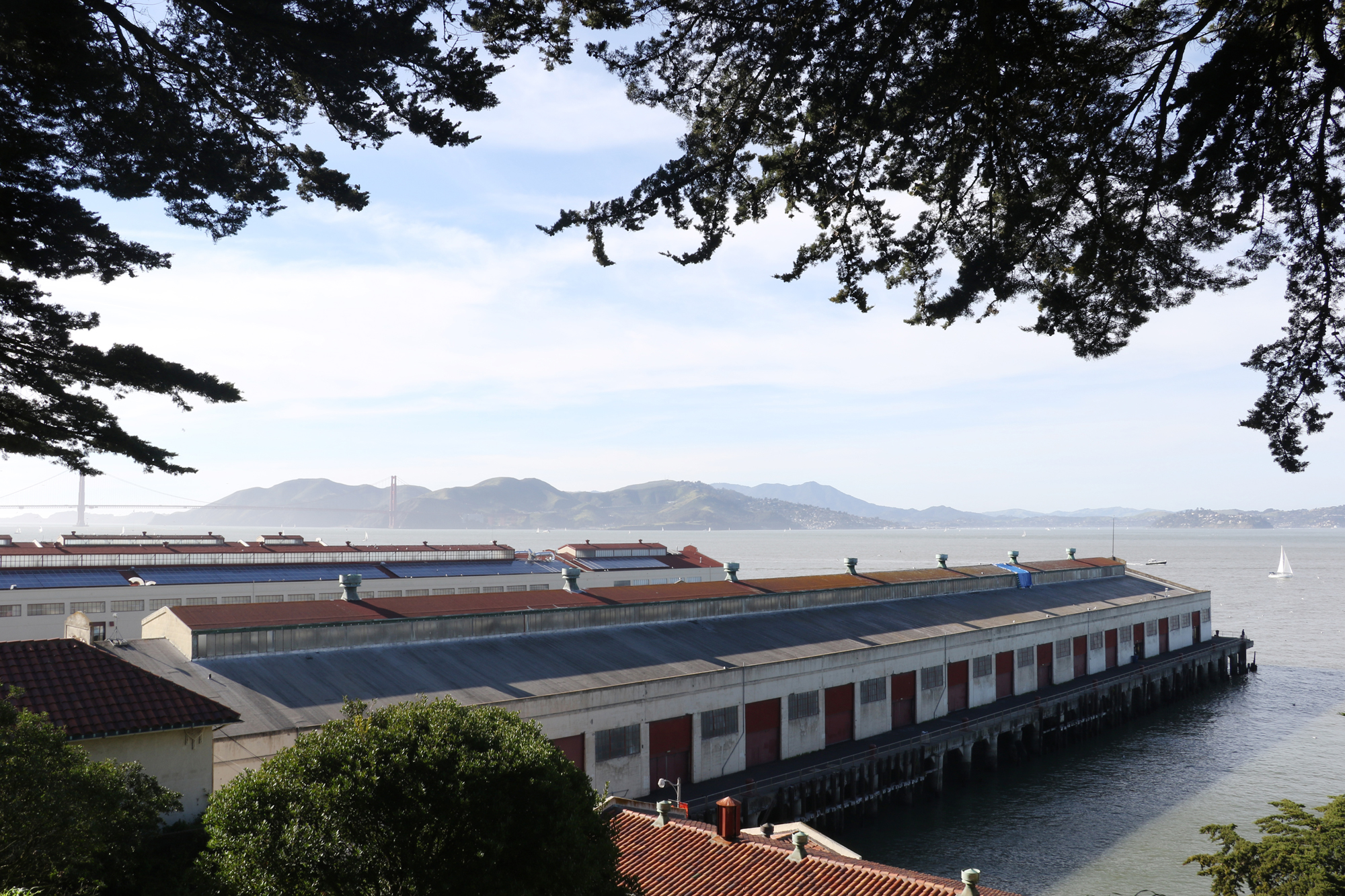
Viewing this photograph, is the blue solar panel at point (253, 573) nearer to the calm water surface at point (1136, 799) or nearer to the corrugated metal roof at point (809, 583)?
the corrugated metal roof at point (809, 583)

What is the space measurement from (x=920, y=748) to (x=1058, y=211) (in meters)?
38.6

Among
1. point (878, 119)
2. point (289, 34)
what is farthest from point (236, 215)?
point (878, 119)

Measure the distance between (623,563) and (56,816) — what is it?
86154mm

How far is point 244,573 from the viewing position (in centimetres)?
7619

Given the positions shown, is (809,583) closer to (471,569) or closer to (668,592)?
(668,592)

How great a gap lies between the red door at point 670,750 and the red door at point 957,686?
20434 mm

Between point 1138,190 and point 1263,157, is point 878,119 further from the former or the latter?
point 1263,157

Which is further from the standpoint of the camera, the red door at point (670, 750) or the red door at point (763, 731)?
the red door at point (763, 731)

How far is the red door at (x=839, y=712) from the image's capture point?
148ft

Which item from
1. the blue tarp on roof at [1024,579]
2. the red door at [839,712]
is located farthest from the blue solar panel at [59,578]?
the blue tarp on roof at [1024,579]

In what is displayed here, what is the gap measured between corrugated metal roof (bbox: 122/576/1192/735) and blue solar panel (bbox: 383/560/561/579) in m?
33.4

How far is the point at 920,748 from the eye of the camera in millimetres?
45875

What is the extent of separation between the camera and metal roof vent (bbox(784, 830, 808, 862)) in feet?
82.7

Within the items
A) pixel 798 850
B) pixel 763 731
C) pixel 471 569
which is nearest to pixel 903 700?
pixel 763 731
